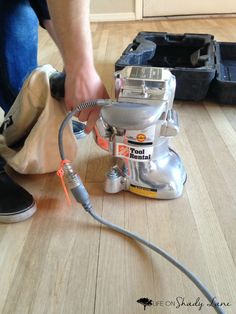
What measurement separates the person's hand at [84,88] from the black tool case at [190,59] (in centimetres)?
50

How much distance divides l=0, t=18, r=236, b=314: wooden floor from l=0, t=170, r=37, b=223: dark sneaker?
2cm

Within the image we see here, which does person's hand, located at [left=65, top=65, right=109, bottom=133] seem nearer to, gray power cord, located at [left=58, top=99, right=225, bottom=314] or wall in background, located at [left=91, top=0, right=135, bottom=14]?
gray power cord, located at [left=58, top=99, right=225, bottom=314]

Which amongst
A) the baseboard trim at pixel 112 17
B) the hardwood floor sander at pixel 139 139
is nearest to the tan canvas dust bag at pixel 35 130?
the hardwood floor sander at pixel 139 139

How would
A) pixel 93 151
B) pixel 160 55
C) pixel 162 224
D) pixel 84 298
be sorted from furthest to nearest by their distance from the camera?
pixel 160 55 → pixel 93 151 → pixel 162 224 → pixel 84 298

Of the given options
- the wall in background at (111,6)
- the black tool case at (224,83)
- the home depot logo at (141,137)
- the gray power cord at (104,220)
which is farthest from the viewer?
the wall in background at (111,6)

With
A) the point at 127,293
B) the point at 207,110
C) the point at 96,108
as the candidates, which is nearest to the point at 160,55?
the point at 207,110

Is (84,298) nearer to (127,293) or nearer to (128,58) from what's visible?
(127,293)

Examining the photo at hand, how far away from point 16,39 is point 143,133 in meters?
0.44

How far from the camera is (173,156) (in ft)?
2.29

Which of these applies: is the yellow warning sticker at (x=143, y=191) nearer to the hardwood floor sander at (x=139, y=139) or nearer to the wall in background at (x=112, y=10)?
the hardwood floor sander at (x=139, y=139)

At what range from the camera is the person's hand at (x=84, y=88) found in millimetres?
542

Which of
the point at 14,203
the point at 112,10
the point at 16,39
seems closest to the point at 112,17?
the point at 112,10

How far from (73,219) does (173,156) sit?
0.87 ft

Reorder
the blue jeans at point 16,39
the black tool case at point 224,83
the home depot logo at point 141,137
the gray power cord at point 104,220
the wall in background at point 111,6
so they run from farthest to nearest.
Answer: the wall in background at point 111,6 < the black tool case at point 224,83 < the blue jeans at point 16,39 < the home depot logo at point 141,137 < the gray power cord at point 104,220
